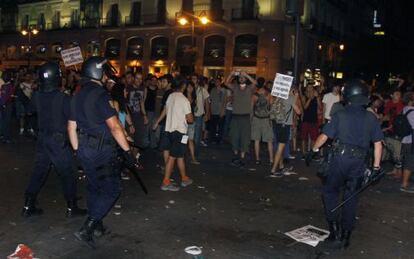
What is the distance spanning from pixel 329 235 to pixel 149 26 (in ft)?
116

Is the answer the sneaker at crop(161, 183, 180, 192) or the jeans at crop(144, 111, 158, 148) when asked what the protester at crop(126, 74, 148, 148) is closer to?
the jeans at crop(144, 111, 158, 148)

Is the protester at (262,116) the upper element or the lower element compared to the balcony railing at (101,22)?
lower

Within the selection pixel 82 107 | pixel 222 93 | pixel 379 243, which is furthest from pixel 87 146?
pixel 222 93

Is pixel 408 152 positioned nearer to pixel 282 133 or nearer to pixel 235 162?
pixel 282 133

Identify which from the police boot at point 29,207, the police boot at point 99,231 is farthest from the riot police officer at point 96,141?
the police boot at point 29,207

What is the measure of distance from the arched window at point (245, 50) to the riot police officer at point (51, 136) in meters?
29.2

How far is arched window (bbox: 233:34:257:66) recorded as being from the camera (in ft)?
112

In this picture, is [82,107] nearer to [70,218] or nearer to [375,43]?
[70,218]

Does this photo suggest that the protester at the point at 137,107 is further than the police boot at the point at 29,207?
Yes

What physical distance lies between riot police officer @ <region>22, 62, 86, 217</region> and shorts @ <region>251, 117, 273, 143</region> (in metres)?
4.84

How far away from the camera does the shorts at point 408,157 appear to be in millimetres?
8078

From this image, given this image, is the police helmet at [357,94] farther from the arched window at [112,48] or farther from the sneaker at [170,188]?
the arched window at [112,48]

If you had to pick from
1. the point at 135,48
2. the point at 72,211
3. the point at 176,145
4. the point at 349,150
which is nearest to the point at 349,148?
the point at 349,150

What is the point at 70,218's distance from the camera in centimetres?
577
